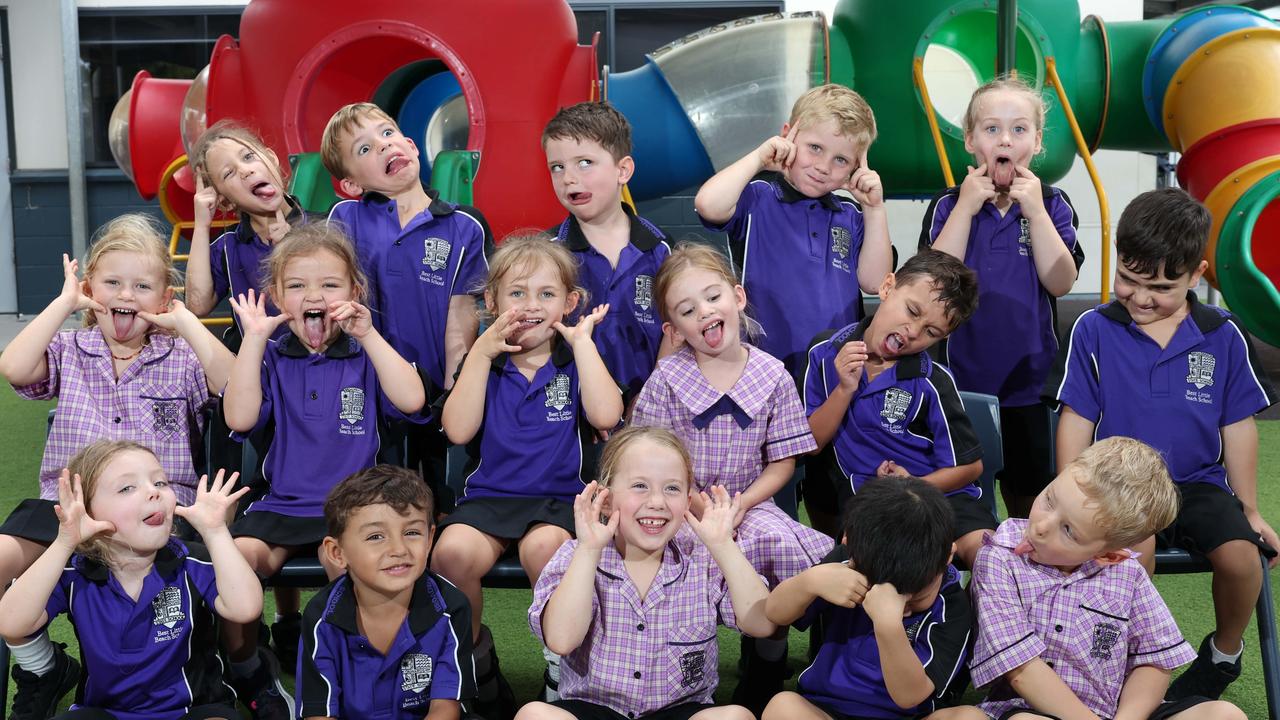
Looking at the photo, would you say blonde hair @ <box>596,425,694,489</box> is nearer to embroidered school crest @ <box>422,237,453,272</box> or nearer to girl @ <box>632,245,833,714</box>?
girl @ <box>632,245,833,714</box>

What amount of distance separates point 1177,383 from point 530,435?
1599 mm

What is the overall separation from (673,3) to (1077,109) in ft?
15.9

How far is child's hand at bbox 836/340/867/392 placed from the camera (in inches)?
107

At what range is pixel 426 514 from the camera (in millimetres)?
2479

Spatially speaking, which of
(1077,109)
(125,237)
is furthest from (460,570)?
(1077,109)

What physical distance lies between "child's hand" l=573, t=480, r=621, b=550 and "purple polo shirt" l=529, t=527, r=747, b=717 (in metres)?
0.12

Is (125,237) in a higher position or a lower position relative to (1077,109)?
lower

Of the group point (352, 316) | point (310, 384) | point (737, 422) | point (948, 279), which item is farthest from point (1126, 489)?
point (310, 384)

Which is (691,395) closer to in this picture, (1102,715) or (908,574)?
(908,574)

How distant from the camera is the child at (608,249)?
3.19 metres

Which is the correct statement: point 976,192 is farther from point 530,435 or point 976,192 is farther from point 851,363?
point 530,435

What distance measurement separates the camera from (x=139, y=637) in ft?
7.84

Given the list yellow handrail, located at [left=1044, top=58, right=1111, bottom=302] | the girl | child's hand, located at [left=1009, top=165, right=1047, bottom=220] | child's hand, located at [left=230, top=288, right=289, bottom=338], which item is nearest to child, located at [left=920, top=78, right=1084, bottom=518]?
child's hand, located at [left=1009, top=165, right=1047, bottom=220]

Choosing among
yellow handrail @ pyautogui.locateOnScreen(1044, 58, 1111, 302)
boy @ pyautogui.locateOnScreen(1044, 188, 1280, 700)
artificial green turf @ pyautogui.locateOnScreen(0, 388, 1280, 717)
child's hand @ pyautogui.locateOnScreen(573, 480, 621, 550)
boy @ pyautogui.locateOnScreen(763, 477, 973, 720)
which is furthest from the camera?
yellow handrail @ pyautogui.locateOnScreen(1044, 58, 1111, 302)
